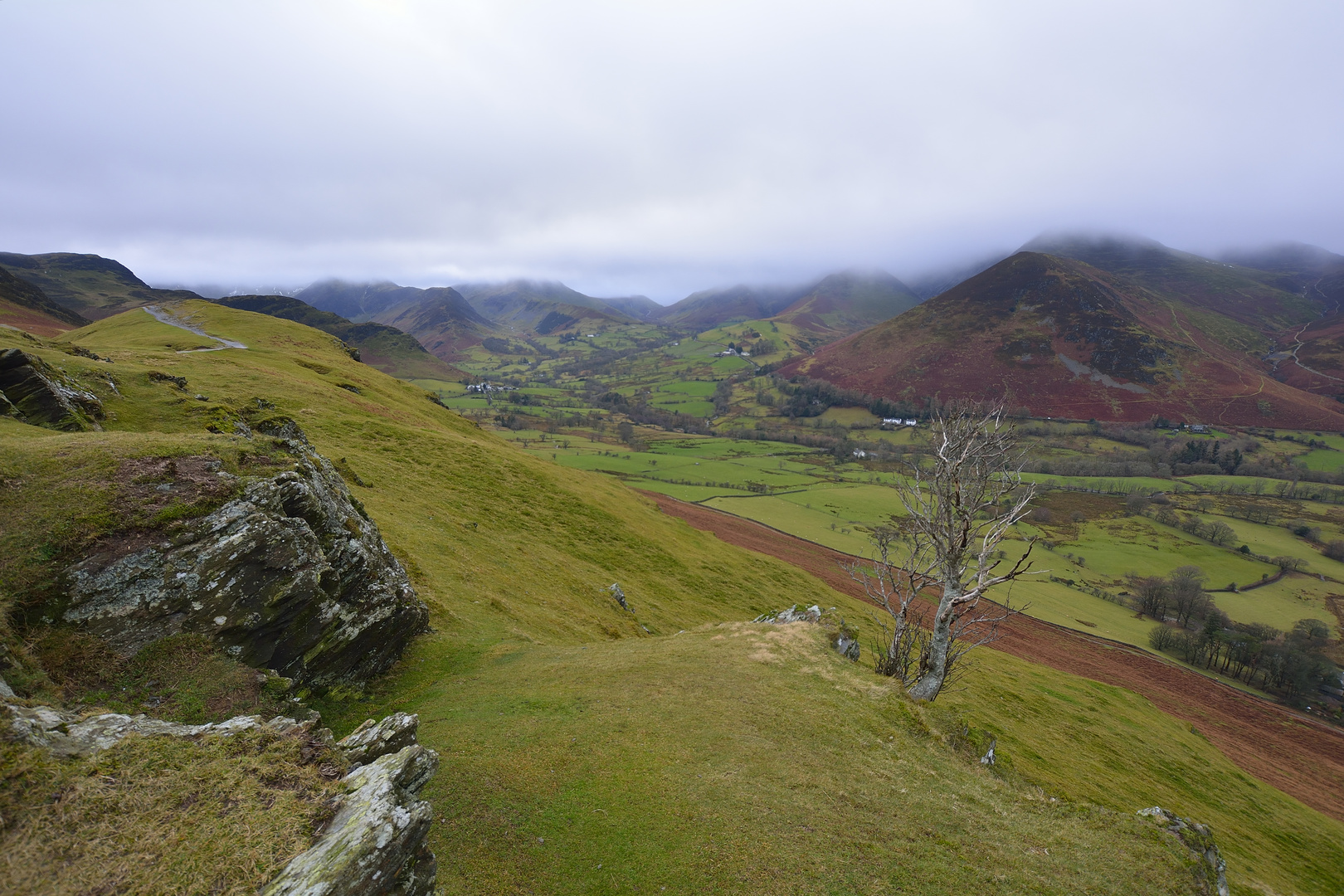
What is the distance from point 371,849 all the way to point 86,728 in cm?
624

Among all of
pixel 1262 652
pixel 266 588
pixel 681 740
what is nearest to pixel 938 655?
pixel 681 740

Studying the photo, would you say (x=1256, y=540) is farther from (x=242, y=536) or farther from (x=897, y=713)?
(x=242, y=536)

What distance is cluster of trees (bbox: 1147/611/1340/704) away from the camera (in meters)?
73.2

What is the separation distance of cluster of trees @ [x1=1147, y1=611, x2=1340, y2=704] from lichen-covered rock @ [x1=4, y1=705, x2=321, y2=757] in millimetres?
114363

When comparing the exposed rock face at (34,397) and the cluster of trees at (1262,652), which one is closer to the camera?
the exposed rock face at (34,397)

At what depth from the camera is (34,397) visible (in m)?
22.7

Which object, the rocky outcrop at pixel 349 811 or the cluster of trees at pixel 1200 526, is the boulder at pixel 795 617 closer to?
the rocky outcrop at pixel 349 811

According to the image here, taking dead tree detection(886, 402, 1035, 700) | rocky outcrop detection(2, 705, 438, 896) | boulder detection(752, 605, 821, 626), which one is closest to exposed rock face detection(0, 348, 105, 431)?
rocky outcrop detection(2, 705, 438, 896)

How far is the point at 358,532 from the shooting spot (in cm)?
2131

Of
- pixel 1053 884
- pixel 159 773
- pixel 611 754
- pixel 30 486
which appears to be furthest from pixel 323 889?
pixel 1053 884

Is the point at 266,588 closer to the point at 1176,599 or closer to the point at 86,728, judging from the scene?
the point at 86,728

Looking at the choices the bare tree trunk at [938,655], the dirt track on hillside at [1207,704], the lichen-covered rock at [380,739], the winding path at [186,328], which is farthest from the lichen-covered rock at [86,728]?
the winding path at [186,328]

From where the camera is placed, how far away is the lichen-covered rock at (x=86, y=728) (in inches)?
338

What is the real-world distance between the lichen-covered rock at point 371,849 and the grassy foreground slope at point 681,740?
265cm
